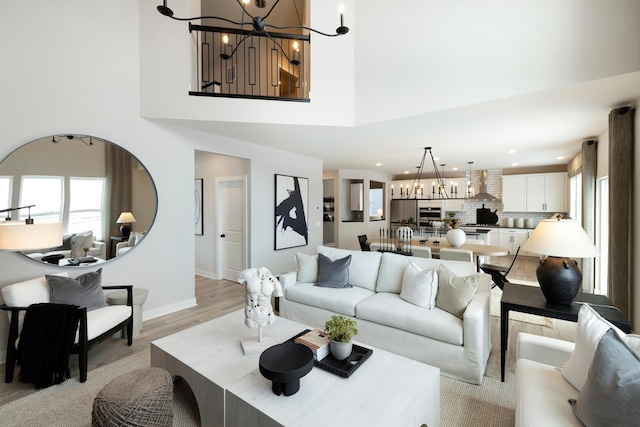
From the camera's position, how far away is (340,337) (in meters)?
1.83

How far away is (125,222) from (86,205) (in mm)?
430

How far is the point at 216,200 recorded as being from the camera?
5793 mm

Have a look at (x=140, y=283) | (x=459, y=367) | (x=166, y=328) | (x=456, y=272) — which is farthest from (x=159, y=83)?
(x=459, y=367)

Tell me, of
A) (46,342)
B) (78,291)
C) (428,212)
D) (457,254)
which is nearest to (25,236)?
(78,291)

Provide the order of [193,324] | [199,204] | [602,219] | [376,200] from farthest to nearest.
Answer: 1. [376,200]
2. [199,204]
3. [602,219]
4. [193,324]

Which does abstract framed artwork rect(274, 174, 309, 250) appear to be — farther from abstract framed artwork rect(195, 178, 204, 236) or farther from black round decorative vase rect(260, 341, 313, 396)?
black round decorative vase rect(260, 341, 313, 396)

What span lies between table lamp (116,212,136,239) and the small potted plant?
118 inches

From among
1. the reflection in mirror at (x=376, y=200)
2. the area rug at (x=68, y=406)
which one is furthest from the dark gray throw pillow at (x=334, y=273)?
the reflection in mirror at (x=376, y=200)

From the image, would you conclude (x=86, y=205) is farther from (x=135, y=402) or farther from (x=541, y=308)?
(x=541, y=308)

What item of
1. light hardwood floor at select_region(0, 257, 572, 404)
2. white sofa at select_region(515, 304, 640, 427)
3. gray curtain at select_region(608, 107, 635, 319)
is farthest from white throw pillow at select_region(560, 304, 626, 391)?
gray curtain at select_region(608, 107, 635, 319)

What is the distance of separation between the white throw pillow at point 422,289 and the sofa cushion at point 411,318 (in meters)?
0.05

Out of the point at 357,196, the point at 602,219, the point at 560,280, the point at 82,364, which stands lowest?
the point at 82,364

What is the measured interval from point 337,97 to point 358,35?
2.74 ft

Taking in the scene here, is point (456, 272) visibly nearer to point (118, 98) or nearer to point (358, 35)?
point (358, 35)
